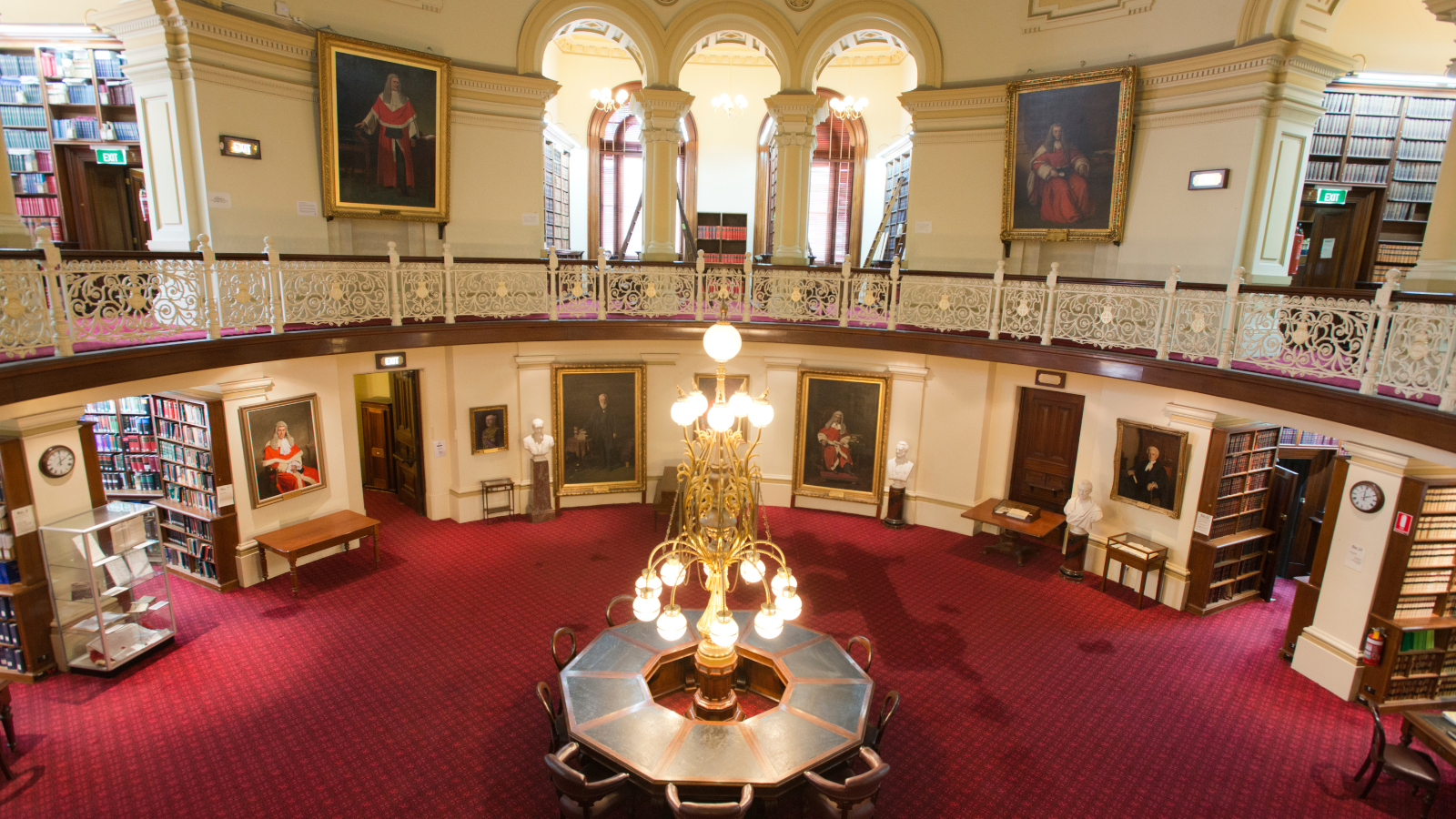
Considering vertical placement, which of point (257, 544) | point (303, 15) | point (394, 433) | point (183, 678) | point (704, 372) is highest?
point (303, 15)

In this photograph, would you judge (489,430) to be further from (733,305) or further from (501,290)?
(733,305)

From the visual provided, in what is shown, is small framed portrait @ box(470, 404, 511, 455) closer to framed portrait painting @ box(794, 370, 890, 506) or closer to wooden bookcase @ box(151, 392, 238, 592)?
wooden bookcase @ box(151, 392, 238, 592)

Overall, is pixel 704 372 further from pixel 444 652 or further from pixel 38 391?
pixel 38 391

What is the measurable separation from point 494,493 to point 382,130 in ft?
16.7

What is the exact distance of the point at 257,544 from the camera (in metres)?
8.06

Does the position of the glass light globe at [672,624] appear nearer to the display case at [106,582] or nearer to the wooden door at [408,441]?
the display case at [106,582]

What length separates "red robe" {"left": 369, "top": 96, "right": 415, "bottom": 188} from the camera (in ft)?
28.7

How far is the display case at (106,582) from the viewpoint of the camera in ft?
20.4

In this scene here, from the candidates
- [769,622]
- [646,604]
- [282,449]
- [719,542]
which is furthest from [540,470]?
[769,622]

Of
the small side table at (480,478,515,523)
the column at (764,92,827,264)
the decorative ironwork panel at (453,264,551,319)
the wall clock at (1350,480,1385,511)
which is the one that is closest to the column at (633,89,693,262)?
the column at (764,92,827,264)

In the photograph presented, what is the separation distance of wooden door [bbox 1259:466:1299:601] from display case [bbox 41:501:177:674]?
39.3 feet

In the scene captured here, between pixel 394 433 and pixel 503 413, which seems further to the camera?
pixel 394 433

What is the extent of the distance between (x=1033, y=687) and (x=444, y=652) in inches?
221

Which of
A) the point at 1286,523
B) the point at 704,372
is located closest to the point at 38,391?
the point at 704,372
